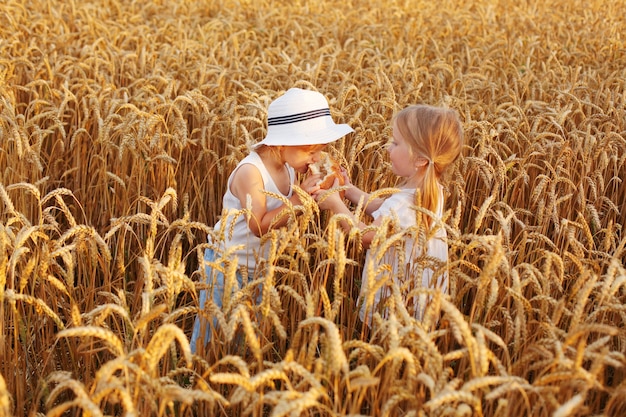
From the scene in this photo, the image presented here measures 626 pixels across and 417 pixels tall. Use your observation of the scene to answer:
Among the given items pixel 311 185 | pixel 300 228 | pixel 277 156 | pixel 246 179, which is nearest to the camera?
pixel 300 228

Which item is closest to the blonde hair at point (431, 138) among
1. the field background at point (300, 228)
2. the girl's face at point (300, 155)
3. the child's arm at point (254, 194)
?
the field background at point (300, 228)

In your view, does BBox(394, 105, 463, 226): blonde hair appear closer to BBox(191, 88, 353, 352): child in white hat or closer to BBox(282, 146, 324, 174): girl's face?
BBox(191, 88, 353, 352): child in white hat

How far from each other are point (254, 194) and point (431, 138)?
71 centimetres

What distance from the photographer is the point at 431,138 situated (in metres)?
2.71

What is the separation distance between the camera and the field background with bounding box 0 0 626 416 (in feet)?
5.65

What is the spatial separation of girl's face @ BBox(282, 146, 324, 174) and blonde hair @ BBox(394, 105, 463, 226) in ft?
1.17

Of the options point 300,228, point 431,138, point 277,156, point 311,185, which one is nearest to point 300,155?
point 277,156

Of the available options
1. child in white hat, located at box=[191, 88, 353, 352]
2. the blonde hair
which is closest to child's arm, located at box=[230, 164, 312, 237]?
child in white hat, located at box=[191, 88, 353, 352]

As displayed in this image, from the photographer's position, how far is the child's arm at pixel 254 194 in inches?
108

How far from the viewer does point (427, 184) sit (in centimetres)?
272

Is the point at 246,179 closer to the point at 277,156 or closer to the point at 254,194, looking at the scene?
the point at 254,194

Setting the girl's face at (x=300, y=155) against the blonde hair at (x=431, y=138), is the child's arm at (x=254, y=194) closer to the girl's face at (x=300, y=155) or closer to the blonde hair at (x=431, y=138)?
the girl's face at (x=300, y=155)

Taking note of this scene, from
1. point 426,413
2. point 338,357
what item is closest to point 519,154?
point 426,413

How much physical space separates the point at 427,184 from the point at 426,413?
3.34ft
